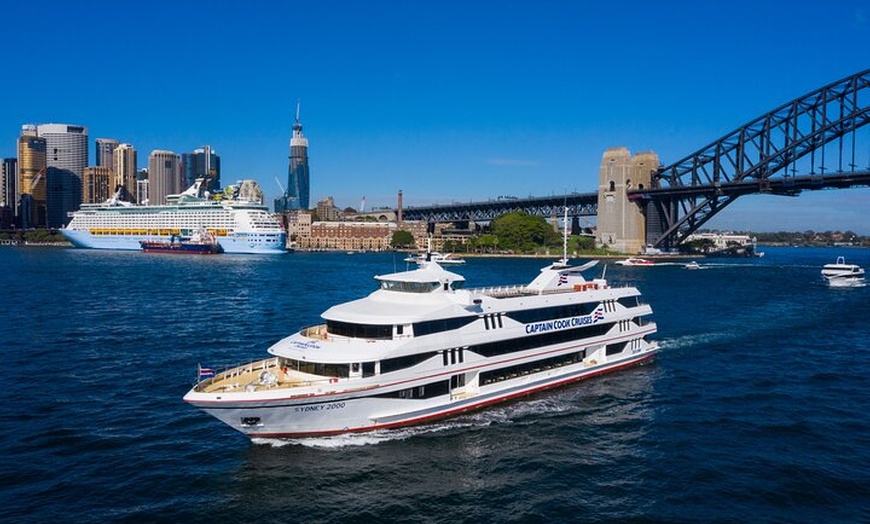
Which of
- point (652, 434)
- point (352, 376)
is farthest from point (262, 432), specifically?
point (652, 434)

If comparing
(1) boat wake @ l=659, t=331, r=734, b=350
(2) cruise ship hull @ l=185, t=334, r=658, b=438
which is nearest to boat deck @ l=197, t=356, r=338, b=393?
(2) cruise ship hull @ l=185, t=334, r=658, b=438

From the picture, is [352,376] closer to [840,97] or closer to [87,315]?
[87,315]

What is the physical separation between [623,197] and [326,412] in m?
124

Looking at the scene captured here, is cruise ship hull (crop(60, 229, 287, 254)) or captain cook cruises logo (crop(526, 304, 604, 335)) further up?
cruise ship hull (crop(60, 229, 287, 254))

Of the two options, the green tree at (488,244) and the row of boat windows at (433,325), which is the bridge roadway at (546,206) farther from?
the row of boat windows at (433,325)

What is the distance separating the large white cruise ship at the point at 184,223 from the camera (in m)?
137

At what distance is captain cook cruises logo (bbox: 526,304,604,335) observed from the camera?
79.4ft

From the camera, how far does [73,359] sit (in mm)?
28891

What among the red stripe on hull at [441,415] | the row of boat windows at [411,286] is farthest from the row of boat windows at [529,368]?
the row of boat windows at [411,286]

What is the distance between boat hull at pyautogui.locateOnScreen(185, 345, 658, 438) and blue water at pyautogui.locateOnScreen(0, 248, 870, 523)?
0.39 meters

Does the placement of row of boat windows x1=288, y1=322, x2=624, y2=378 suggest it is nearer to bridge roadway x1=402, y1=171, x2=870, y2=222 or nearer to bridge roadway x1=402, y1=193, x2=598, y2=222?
bridge roadway x1=402, y1=171, x2=870, y2=222

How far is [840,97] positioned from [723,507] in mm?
108266

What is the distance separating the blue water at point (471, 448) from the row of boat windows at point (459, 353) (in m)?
1.81

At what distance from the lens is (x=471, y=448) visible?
61.3 feet
